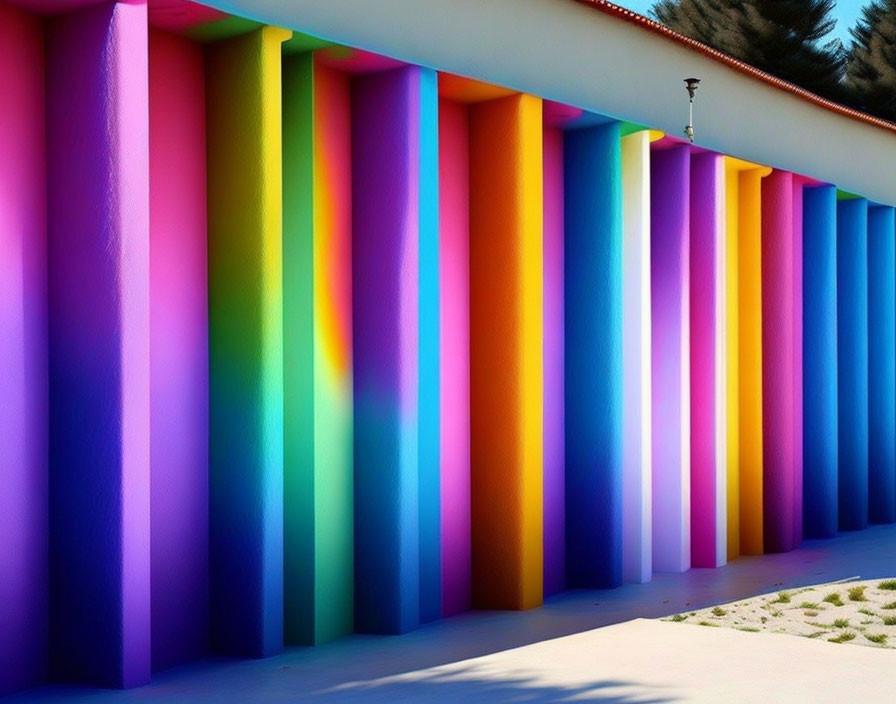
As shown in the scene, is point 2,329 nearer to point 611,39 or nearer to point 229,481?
point 229,481

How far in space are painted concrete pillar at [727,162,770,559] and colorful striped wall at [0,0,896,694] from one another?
0.12 ft

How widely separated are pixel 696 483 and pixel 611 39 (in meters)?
3.90

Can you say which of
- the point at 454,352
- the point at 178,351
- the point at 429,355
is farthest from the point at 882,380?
the point at 178,351

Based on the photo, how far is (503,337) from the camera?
9648 millimetres

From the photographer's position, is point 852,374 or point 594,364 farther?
point 852,374

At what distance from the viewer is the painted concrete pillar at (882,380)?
1493 cm

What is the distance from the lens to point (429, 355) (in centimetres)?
888

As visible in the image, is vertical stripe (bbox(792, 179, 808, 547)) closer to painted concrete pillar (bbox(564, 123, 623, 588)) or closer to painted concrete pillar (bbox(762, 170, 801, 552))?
painted concrete pillar (bbox(762, 170, 801, 552))

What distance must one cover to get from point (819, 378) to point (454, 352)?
5404 millimetres

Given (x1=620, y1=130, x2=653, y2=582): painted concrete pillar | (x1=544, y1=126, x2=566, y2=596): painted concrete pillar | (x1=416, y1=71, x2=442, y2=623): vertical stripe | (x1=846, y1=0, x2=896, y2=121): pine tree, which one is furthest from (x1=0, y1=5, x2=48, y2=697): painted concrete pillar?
(x1=846, y1=0, x2=896, y2=121): pine tree

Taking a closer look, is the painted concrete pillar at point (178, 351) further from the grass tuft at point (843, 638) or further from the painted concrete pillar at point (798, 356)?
the painted concrete pillar at point (798, 356)

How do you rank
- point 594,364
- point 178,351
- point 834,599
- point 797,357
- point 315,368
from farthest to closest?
point 797,357, point 594,364, point 834,599, point 315,368, point 178,351

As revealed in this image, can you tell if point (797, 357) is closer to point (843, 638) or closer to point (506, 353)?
point (506, 353)

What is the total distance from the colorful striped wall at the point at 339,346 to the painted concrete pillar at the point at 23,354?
2cm
